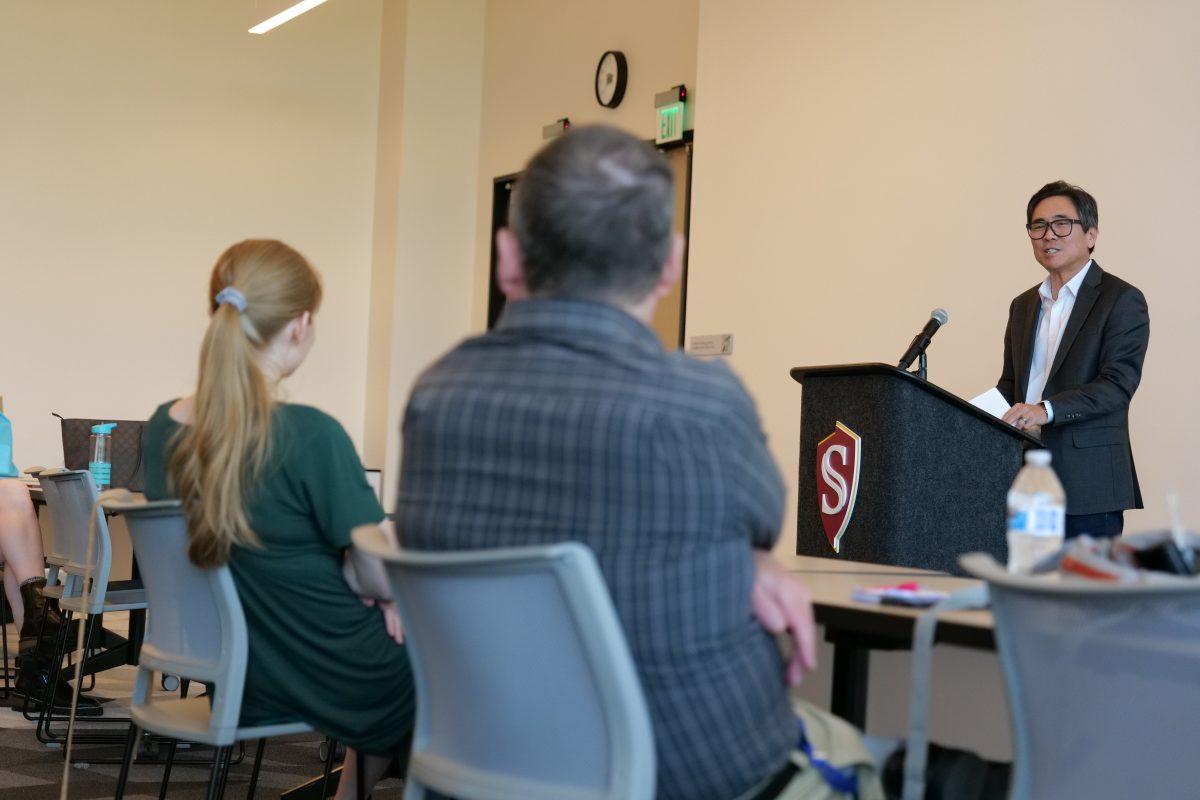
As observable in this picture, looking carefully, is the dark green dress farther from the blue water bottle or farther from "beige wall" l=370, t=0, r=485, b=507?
"beige wall" l=370, t=0, r=485, b=507

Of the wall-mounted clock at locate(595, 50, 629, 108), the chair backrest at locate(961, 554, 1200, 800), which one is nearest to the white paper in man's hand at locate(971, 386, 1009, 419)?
the chair backrest at locate(961, 554, 1200, 800)

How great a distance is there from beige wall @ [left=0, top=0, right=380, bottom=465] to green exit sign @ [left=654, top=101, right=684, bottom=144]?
2.44 metres

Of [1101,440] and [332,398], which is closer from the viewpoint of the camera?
[1101,440]

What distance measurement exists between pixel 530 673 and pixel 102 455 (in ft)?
12.3

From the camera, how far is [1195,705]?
45.8 inches

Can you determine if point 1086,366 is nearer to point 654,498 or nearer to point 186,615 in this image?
point 186,615

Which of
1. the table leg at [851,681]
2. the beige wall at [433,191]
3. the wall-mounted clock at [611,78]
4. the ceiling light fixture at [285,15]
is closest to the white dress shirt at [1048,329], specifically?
the table leg at [851,681]

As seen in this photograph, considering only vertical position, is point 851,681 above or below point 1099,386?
below

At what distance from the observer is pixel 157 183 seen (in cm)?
770

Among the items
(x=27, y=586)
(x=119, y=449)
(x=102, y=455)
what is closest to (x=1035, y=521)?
(x=102, y=455)

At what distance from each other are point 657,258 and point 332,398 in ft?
23.4

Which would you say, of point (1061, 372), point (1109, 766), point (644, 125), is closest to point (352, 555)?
point (1109, 766)

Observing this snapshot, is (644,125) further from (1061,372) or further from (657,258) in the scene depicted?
(657,258)

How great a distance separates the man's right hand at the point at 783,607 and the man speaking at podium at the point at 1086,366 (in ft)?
7.54
